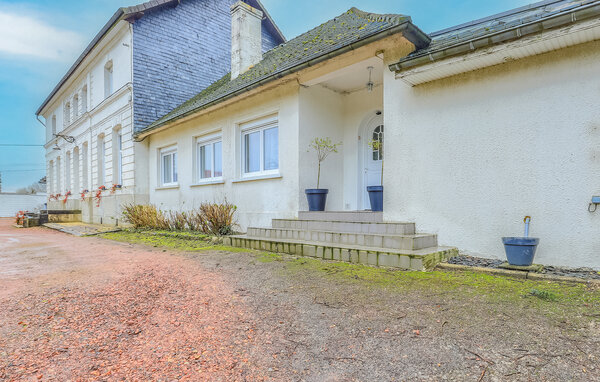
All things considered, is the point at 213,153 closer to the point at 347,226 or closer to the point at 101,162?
the point at 347,226

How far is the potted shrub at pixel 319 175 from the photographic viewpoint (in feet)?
22.9

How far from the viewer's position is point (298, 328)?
2.53 metres

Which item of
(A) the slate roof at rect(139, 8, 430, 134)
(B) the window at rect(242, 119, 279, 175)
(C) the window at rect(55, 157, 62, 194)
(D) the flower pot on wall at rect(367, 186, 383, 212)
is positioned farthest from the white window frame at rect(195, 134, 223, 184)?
(C) the window at rect(55, 157, 62, 194)

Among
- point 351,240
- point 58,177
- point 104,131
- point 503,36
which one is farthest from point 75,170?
point 503,36

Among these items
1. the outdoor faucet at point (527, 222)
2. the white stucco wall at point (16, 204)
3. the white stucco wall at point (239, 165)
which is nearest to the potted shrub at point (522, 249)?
the outdoor faucet at point (527, 222)

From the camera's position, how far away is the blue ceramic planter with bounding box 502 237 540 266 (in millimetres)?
3922

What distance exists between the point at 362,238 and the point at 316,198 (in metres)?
2.02

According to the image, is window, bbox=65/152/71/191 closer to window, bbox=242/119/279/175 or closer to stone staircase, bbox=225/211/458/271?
window, bbox=242/119/279/175

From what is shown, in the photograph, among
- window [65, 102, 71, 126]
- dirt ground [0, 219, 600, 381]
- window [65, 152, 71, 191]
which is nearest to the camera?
dirt ground [0, 219, 600, 381]

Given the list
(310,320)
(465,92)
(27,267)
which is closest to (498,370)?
(310,320)

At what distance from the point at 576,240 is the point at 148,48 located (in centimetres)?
1369

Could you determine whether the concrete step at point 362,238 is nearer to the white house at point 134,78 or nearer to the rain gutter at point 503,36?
the rain gutter at point 503,36

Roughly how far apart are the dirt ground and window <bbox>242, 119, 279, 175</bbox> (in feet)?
14.2

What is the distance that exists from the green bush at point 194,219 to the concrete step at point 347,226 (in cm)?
172
